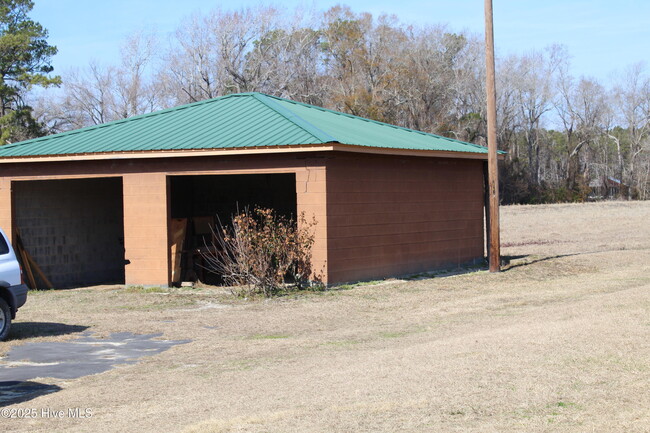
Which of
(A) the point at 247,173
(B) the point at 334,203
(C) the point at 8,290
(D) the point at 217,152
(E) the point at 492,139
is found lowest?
(C) the point at 8,290

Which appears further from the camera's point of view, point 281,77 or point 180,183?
point 281,77

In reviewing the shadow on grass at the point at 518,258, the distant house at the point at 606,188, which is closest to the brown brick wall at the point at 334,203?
the shadow on grass at the point at 518,258

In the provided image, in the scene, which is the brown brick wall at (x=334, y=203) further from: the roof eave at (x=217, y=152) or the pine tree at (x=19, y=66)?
the pine tree at (x=19, y=66)

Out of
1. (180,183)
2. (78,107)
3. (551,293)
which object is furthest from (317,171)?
(78,107)

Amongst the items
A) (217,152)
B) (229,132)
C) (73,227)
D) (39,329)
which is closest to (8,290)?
(39,329)

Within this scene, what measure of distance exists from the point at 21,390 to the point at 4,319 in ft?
11.4

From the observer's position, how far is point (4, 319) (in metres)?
11.8

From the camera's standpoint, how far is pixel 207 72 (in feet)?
179

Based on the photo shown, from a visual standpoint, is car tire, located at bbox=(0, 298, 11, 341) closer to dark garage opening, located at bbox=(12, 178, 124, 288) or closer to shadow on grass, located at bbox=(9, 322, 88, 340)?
shadow on grass, located at bbox=(9, 322, 88, 340)

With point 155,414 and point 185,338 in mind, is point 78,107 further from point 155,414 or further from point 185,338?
point 155,414

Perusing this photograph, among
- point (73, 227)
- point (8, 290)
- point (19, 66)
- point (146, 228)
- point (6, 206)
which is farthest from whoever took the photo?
point (19, 66)

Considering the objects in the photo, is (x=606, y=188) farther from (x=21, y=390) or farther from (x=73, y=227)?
(x=21, y=390)

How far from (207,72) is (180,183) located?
32.0 meters

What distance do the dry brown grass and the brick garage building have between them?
4.52 feet
